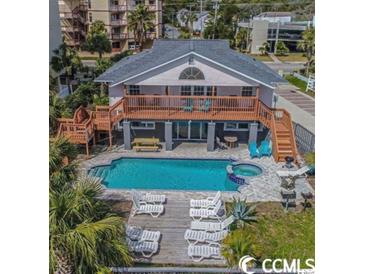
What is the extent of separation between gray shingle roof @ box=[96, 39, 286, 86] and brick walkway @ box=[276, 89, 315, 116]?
152cm

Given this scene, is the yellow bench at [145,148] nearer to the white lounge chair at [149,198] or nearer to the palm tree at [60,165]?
the white lounge chair at [149,198]

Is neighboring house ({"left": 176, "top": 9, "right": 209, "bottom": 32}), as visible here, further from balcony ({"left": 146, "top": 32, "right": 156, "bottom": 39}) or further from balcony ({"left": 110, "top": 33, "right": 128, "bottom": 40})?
balcony ({"left": 110, "top": 33, "right": 128, "bottom": 40})

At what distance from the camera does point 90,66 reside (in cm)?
1719

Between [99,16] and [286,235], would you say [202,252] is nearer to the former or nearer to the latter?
[286,235]

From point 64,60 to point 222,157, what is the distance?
328 inches

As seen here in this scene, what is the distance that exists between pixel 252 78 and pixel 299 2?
172 inches

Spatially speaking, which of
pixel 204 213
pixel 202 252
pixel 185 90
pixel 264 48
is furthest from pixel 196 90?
pixel 202 252

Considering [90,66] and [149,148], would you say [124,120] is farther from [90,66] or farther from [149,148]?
[90,66]

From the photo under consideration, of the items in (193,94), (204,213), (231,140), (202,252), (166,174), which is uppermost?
(193,94)

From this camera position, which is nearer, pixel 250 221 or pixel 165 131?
pixel 250 221

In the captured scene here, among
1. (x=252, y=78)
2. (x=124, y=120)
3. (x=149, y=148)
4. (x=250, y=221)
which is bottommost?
(x=250, y=221)

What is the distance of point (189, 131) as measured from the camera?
19.5 m
